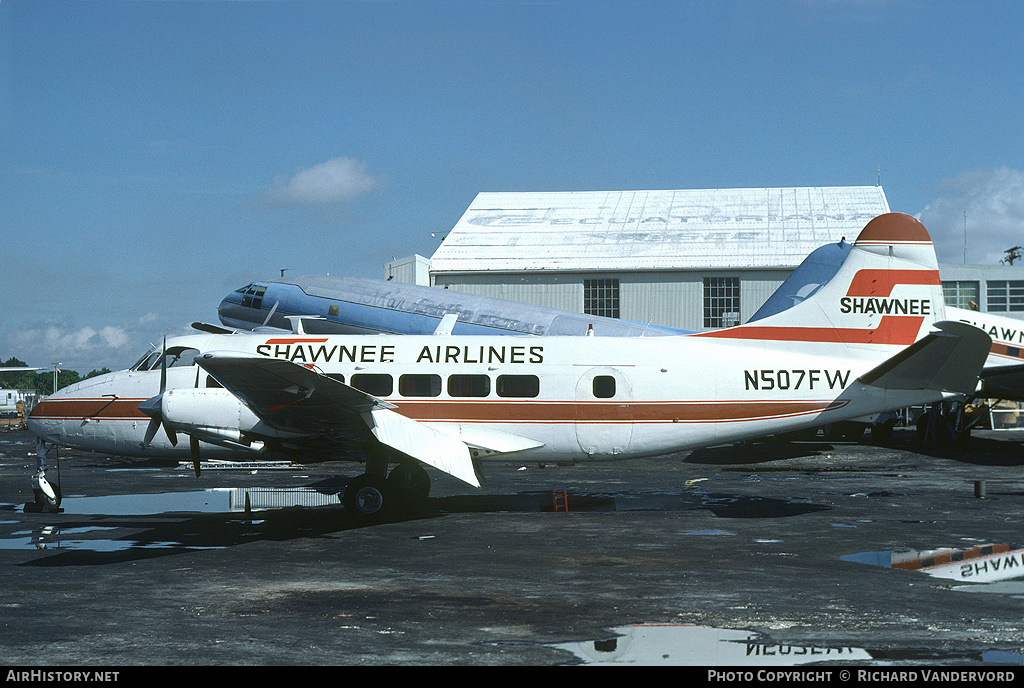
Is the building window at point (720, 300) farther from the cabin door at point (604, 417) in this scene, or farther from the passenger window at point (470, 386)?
the passenger window at point (470, 386)

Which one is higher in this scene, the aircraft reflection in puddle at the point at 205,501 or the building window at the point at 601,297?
the building window at the point at 601,297

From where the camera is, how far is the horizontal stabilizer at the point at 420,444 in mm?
14992

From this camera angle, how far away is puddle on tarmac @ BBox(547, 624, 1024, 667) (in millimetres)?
7551

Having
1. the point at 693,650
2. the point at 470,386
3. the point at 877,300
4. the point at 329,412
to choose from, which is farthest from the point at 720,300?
the point at 693,650

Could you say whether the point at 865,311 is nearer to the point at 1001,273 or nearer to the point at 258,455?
the point at 258,455

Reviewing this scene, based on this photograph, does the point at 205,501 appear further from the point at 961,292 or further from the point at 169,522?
the point at 961,292

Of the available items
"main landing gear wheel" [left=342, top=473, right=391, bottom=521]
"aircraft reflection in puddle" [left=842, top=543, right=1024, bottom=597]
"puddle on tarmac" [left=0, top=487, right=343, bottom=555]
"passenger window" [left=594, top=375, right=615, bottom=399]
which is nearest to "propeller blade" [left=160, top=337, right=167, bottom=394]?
"puddle on tarmac" [left=0, top=487, right=343, bottom=555]

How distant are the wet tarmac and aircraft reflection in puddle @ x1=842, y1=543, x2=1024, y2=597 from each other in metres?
0.05

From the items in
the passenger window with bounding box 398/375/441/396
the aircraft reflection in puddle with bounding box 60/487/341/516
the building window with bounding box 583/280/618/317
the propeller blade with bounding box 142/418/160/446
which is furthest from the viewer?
the building window with bounding box 583/280/618/317

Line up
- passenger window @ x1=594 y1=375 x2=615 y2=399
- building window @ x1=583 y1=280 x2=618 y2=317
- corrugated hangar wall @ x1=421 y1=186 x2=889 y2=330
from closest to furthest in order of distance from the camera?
passenger window @ x1=594 y1=375 x2=615 y2=399 < corrugated hangar wall @ x1=421 y1=186 x2=889 y2=330 < building window @ x1=583 y1=280 x2=618 y2=317

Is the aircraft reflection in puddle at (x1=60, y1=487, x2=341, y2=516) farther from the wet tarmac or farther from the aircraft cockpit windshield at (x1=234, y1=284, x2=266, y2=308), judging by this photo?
the aircraft cockpit windshield at (x1=234, y1=284, x2=266, y2=308)

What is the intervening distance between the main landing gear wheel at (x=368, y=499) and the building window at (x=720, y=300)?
37255 millimetres

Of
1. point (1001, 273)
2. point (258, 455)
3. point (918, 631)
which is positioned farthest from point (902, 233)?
point (1001, 273)

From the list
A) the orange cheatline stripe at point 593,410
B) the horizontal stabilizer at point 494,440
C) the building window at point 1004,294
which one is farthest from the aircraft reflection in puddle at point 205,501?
the building window at point 1004,294
